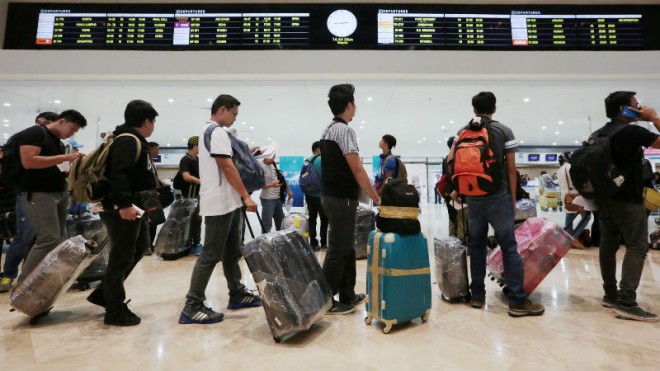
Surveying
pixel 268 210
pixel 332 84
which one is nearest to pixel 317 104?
pixel 332 84

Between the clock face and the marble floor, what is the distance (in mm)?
3610

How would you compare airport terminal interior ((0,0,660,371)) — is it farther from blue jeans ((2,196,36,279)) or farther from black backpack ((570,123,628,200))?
black backpack ((570,123,628,200))

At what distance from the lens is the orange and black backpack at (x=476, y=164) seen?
227cm

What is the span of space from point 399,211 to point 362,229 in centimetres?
234

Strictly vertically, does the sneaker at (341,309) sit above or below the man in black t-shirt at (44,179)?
below

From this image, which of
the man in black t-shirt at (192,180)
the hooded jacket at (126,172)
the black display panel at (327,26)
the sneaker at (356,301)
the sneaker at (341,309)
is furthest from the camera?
the black display panel at (327,26)

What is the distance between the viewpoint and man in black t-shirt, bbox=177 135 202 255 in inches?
176

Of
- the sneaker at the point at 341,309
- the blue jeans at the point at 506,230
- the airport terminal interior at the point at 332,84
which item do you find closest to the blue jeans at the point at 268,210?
the airport terminal interior at the point at 332,84

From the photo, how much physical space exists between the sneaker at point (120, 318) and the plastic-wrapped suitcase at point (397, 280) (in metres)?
1.47

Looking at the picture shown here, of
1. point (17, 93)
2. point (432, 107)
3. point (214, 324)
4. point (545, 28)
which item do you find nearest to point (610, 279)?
point (214, 324)

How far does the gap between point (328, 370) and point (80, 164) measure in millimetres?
1926

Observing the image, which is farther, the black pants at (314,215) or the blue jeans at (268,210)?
the black pants at (314,215)

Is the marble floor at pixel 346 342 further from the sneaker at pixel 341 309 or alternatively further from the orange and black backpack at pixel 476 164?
the orange and black backpack at pixel 476 164

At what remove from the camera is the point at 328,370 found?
156 cm
